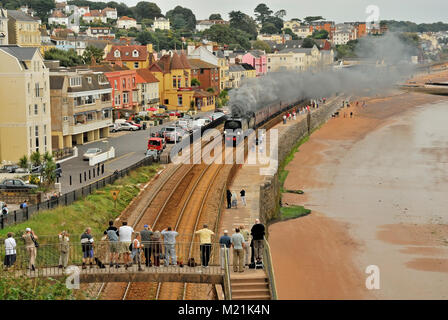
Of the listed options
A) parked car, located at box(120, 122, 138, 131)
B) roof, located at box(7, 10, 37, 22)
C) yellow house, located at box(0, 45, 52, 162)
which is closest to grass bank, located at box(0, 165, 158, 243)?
yellow house, located at box(0, 45, 52, 162)

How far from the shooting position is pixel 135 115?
74125 millimetres

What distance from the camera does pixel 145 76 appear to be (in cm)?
8156

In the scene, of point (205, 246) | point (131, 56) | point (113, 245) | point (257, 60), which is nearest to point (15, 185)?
point (113, 245)

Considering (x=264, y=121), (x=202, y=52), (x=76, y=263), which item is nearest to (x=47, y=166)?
(x=76, y=263)

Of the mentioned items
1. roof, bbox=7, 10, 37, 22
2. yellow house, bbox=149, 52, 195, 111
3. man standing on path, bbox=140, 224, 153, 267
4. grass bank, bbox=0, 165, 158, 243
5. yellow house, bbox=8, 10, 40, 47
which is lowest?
grass bank, bbox=0, 165, 158, 243

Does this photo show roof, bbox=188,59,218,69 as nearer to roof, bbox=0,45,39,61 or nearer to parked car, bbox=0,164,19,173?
roof, bbox=0,45,39,61

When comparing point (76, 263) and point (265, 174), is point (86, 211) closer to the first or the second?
point (76, 263)

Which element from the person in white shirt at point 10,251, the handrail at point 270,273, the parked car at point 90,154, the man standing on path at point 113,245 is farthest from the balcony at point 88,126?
the handrail at point 270,273

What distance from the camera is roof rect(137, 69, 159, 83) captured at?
7962 cm

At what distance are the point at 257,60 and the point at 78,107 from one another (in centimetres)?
7810

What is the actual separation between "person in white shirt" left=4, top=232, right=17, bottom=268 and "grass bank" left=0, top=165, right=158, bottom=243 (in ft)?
21.6

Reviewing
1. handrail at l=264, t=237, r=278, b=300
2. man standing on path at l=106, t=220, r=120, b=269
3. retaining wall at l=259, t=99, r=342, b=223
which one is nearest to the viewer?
handrail at l=264, t=237, r=278, b=300

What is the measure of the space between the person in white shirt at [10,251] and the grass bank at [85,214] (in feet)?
21.6

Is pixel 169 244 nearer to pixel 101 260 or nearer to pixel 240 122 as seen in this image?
pixel 101 260
